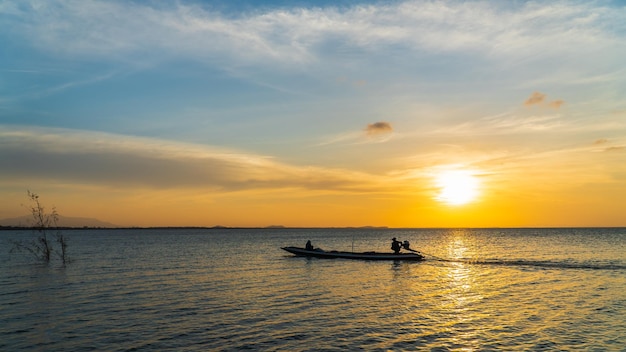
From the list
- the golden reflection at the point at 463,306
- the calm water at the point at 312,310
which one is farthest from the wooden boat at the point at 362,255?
→ the calm water at the point at 312,310

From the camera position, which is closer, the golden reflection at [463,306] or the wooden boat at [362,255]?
the golden reflection at [463,306]

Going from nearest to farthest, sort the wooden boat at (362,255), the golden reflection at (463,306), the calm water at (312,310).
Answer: the calm water at (312,310), the golden reflection at (463,306), the wooden boat at (362,255)

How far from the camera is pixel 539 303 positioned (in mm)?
27875

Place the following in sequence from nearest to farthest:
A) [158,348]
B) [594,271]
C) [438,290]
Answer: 1. [158,348]
2. [438,290]
3. [594,271]

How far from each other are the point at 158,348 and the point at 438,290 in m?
22.8

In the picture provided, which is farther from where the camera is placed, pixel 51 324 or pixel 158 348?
pixel 51 324

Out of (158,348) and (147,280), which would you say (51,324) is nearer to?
(158,348)

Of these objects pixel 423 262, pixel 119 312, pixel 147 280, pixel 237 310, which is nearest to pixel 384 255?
pixel 423 262

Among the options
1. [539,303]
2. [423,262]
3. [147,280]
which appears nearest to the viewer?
[539,303]

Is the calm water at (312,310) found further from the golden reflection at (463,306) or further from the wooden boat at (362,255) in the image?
the wooden boat at (362,255)

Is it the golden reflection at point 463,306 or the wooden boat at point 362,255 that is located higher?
the wooden boat at point 362,255

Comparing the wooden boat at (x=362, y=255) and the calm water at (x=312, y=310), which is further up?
the wooden boat at (x=362, y=255)

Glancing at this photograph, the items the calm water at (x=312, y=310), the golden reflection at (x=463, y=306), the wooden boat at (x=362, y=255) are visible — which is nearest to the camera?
the calm water at (x=312, y=310)

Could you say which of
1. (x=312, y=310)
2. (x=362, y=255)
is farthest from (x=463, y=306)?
(x=362, y=255)
